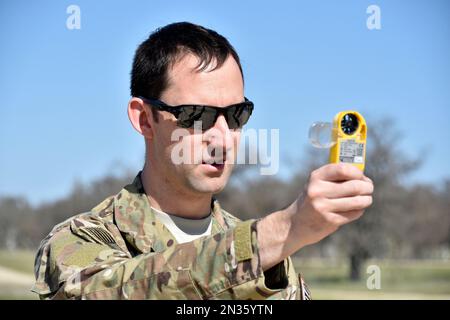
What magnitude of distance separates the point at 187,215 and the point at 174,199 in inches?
4.5

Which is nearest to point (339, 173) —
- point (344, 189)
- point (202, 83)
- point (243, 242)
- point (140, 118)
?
point (344, 189)

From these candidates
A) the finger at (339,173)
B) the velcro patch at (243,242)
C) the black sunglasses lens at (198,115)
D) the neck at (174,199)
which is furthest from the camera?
the neck at (174,199)

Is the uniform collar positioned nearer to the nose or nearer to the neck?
the neck

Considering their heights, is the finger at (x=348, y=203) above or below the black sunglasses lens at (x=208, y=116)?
below

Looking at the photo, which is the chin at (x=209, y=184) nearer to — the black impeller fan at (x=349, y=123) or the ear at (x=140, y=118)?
the ear at (x=140, y=118)

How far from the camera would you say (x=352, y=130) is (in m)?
2.35

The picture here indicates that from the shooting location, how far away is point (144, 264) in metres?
2.71

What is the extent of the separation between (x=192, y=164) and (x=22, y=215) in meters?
91.1

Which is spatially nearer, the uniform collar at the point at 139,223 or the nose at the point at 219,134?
the nose at the point at 219,134

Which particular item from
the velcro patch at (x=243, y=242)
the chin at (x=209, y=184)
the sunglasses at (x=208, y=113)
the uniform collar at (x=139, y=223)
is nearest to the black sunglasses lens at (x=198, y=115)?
the sunglasses at (x=208, y=113)

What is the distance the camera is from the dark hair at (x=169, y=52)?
11.5 ft

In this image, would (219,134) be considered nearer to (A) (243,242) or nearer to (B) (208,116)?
(B) (208,116)
